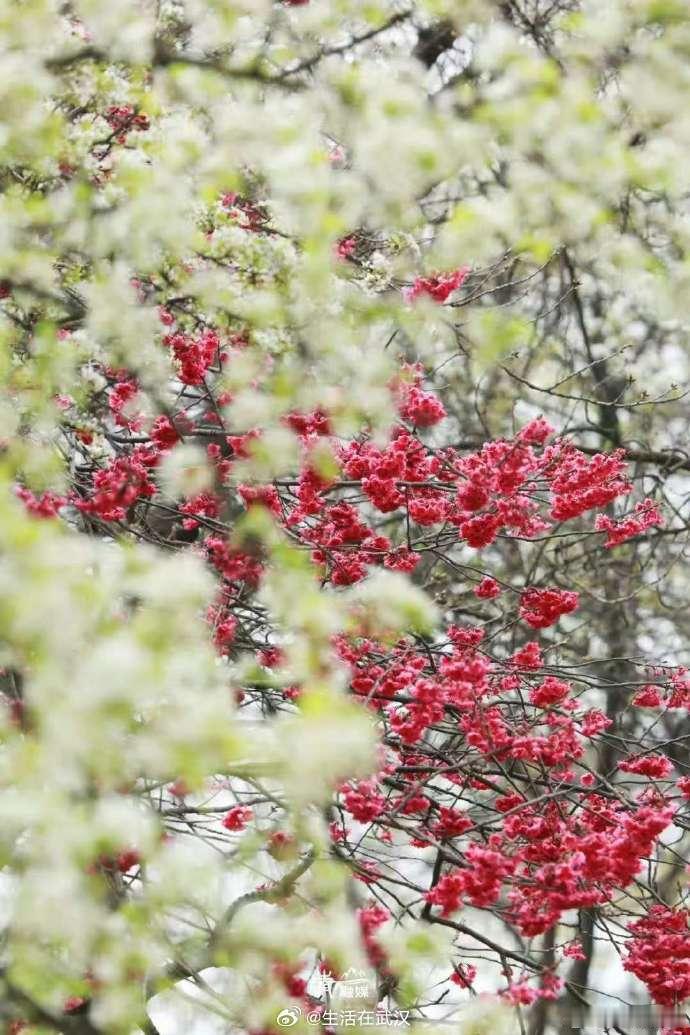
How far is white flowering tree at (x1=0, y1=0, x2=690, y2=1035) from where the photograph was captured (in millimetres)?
2076

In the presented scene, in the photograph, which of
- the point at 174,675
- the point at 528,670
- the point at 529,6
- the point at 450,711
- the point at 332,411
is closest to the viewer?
the point at 174,675

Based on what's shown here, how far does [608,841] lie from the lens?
3500 mm

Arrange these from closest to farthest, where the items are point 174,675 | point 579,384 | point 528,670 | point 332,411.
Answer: point 174,675 → point 332,411 → point 528,670 → point 579,384

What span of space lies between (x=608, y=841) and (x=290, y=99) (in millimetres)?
3335

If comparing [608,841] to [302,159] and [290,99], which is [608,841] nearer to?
[302,159]

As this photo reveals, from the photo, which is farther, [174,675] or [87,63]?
[87,63]

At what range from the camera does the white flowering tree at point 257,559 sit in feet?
6.81

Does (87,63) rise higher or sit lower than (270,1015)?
higher

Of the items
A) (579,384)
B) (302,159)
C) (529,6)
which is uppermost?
(529,6)

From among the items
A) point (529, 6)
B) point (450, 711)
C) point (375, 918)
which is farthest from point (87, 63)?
point (529, 6)

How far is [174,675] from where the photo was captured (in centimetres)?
201

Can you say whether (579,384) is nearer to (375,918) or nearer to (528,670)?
(528,670)

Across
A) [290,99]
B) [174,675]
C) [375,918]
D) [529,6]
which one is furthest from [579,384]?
[174,675]

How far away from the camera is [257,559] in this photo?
3719 millimetres
